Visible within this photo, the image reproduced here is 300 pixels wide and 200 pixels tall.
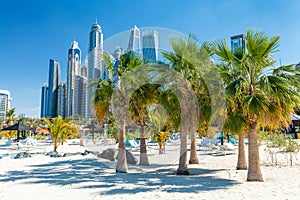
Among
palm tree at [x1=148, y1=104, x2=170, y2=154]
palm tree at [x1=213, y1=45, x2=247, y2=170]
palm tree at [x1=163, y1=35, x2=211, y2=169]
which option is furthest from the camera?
palm tree at [x1=148, y1=104, x2=170, y2=154]

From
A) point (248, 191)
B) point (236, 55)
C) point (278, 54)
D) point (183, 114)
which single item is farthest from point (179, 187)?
point (278, 54)

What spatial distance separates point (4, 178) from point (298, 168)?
434 inches

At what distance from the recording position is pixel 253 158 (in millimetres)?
7371

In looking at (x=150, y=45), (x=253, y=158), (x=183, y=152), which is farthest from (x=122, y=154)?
(x=253, y=158)

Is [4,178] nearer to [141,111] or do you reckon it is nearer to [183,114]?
[141,111]

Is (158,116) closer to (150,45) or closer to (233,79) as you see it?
(150,45)

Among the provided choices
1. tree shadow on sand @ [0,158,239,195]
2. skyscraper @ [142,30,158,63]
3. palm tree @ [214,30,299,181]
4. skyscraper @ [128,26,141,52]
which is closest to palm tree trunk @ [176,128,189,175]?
tree shadow on sand @ [0,158,239,195]

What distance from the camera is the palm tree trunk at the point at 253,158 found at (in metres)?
7.36

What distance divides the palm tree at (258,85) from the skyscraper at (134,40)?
9.26 ft

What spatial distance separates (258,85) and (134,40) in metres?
4.53

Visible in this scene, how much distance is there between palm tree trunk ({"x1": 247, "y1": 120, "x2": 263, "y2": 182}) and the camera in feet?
24.1

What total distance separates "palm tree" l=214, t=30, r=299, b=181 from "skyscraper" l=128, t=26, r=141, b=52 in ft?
9.26

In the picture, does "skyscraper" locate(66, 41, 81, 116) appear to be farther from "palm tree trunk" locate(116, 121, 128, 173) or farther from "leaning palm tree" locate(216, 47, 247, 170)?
"leaning palm tree" locate(216, 47, 247, 170)

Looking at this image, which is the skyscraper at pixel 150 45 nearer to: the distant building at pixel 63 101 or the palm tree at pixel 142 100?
the palm tree at pixel 142 100
